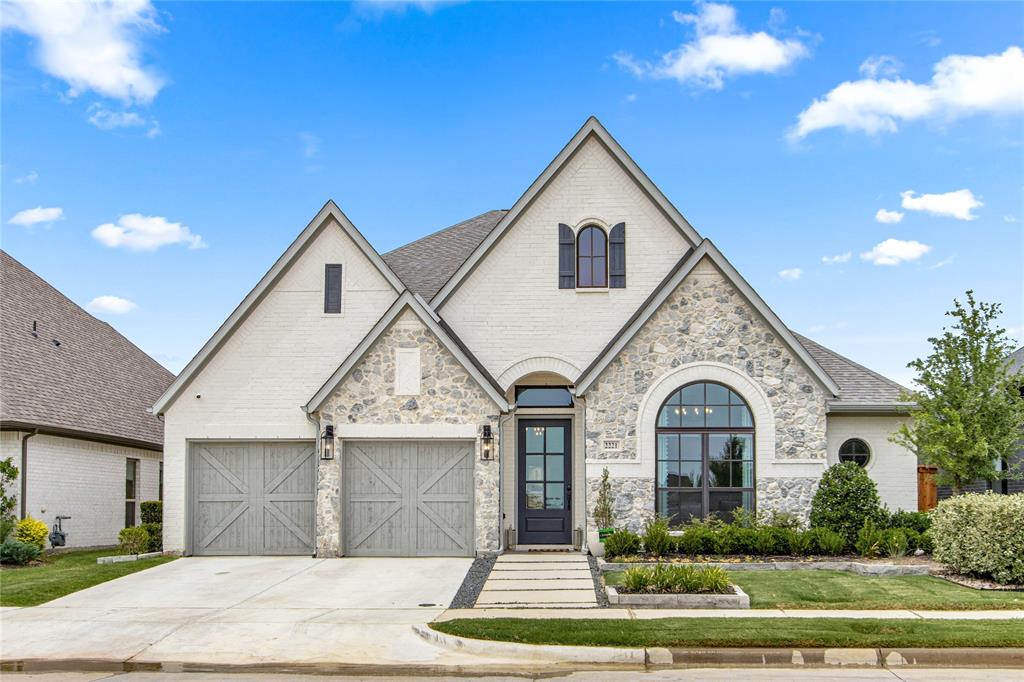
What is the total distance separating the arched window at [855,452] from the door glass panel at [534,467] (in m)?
6.28

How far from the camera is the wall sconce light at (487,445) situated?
1934 centimetres

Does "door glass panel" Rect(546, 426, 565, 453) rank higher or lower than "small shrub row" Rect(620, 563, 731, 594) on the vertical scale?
higher

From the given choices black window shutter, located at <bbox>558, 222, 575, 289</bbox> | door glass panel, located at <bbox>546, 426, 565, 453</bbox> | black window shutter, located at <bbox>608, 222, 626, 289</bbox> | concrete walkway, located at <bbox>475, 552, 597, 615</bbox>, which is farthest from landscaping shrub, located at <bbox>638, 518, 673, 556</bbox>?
black window shutter, located at <bbox>558, 222, 575, 289</bbox>

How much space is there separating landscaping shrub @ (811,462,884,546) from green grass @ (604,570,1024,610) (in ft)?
5.48

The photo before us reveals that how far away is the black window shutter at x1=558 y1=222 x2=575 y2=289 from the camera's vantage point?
21344 millimetres

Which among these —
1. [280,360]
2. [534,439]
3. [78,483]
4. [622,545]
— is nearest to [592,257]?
[534,439]

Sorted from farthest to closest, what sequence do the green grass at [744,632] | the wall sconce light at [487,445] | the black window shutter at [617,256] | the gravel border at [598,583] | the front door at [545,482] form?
the black window shutter at [617,256] < the front door at [545,482] < the wall sconce light at [487,445] < the gravel border at [598,583] < the green grass at [744,632]

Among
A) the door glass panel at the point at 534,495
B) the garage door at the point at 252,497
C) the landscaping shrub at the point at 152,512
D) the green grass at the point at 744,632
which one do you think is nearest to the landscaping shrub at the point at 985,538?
Answer: the green grass at the point at 744,632

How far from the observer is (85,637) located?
1291cm

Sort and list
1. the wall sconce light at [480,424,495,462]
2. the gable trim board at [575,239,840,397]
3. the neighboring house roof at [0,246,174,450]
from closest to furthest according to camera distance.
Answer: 1. the gable trim board at [575,239,840,397]
2. the wall sconce light at [480,424,495,462]
3. the neighboring house roof at [0,246,174,450]

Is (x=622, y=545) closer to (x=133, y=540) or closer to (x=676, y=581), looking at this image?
(x=676, y=581)

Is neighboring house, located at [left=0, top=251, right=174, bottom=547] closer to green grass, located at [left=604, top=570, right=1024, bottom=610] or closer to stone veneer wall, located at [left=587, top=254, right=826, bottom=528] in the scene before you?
stone veneer wall, located at [left=587, top=254, right=826, bottom=528]

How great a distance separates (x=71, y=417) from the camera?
73.8ft

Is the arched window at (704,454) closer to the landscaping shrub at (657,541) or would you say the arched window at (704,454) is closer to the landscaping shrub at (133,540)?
the landscaping shrub at (657,541)
